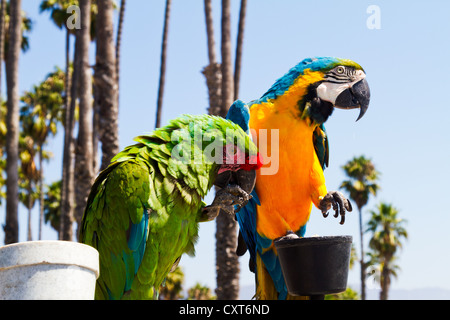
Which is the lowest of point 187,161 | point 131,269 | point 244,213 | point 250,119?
point 131,269

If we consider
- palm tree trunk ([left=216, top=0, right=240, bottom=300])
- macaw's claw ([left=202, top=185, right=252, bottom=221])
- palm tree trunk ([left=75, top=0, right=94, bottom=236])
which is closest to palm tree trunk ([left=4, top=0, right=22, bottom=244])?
palm tree trunk ([left=75, top=0, right=94, bottom=236])

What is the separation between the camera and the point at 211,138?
3201 mm

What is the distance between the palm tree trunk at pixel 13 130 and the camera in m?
10.1

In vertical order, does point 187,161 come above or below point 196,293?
above

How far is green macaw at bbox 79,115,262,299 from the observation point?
3.05m

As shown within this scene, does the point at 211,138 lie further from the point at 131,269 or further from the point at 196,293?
the point at 196,293

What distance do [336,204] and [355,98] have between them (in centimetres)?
71

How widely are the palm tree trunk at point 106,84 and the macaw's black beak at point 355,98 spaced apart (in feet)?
12.1

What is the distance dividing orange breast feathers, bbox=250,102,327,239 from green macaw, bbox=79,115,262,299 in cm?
24

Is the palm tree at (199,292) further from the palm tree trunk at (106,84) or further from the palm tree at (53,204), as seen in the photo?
the palm tree trunk at (106,84)
